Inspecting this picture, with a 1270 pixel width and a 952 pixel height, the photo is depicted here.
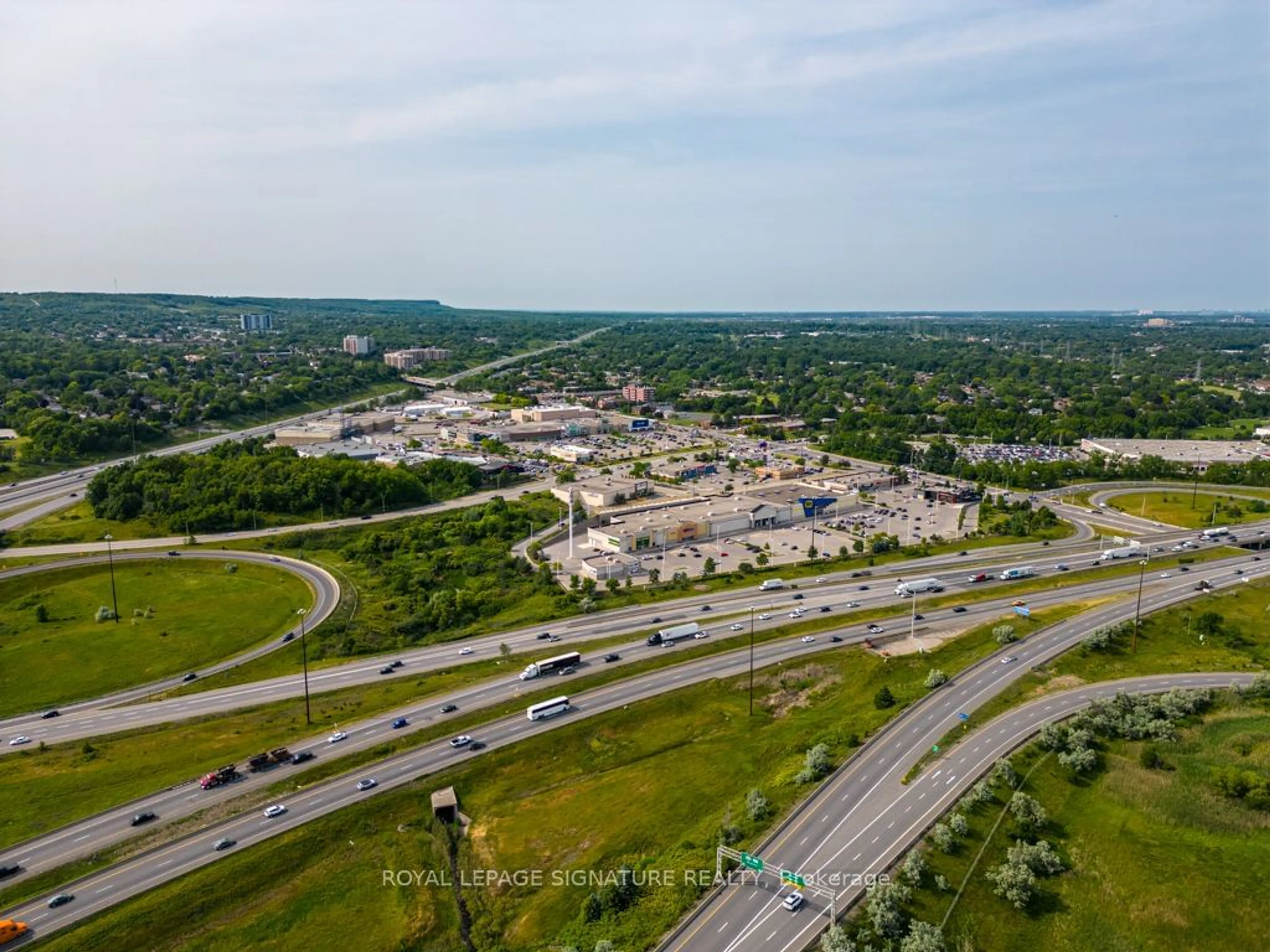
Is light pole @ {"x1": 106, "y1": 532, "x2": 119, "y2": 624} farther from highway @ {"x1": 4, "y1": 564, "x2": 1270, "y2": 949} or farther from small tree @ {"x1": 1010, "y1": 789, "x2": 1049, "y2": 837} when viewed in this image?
small tree @ {"x1": 1010, "y1": 789, "x2": 1049, "y2": 837}

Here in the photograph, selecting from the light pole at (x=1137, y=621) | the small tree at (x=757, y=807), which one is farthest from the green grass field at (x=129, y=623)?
the light pole at (x=1137, y=621)

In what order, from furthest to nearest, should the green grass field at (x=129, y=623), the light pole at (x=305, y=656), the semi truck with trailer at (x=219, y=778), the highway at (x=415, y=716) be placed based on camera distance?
the green grass field at (x=129, y=623) < the light pole at (x=305, y=656) < the semi truck with trailer at (x=219, y=778) < the highway at (x=415, y=716)

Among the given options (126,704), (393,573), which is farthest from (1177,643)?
(126,704)

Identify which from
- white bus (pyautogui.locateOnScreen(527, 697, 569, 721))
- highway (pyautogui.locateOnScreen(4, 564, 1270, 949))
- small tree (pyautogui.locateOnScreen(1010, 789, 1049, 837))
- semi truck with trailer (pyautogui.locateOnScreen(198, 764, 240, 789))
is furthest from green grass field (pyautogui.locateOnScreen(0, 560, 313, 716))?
small tree (pyautogui.locateOnScreen(1010, 789, 1049, 837))

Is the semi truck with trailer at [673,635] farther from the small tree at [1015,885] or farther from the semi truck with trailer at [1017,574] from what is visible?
the semi truck with trailer at [1017,574]

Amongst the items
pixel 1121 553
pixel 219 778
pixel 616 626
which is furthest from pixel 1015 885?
pixel 1121 553

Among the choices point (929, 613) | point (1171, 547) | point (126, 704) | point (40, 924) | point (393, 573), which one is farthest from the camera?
point (1171, 547)

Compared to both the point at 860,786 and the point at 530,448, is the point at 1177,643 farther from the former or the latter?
the point at 530,448
